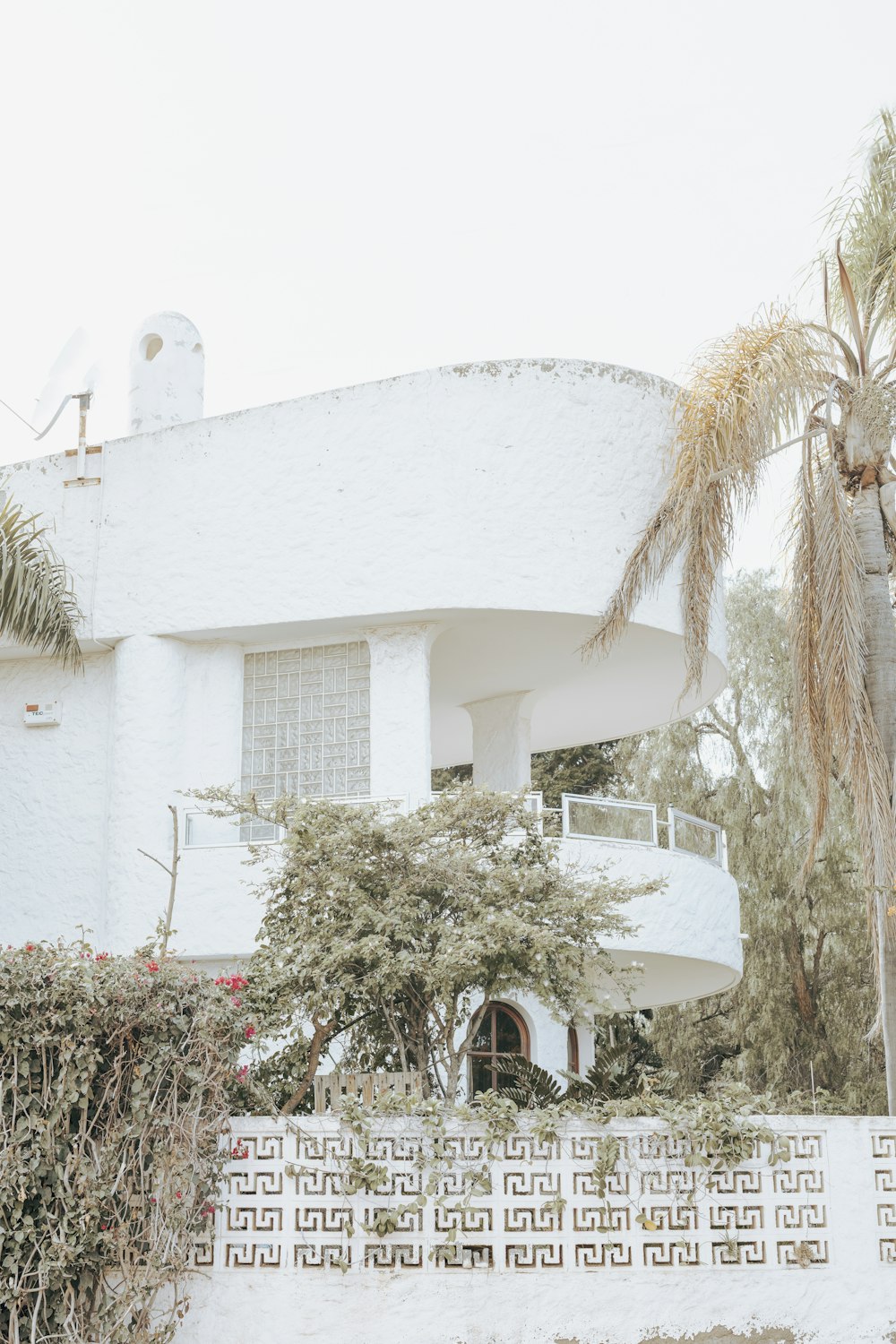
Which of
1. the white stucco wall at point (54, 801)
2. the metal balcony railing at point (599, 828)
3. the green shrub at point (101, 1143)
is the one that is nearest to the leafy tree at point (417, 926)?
the green shrub at point (101, 1143)

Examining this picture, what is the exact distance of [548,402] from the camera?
16.2 metres

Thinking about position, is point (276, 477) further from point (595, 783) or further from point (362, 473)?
point (595, 783)

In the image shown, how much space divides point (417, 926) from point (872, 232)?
7.97 m

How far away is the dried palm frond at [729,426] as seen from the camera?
13328 mm

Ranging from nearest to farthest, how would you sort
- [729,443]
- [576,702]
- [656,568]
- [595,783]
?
[729,443] < [656,568] < [576,702] < [595,783]

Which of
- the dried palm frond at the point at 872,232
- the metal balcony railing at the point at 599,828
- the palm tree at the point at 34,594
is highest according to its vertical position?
the dried palm frond at the point at 872,232

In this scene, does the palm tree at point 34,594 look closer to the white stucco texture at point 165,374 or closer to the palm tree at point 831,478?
the white stucco texture at point 165,374

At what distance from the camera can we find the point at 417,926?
1115 cm

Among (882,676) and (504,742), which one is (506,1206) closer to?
(882,676)

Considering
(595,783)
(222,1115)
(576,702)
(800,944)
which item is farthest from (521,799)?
(595,783)

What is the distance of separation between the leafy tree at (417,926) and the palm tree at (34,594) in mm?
5028

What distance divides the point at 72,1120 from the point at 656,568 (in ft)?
29.0

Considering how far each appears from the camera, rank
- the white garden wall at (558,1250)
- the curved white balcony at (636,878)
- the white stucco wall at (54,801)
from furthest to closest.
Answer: the white stucco wall at (54,801) → the curved white balcony at (636,878) → the white garden wall at (558,1250)

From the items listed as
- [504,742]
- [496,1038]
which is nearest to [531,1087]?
[496,1038]
